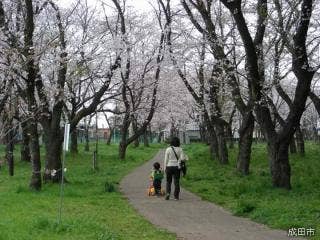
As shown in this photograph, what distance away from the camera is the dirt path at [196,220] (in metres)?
9.41

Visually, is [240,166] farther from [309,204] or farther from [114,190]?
[309,204]

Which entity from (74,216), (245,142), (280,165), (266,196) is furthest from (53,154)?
(266,196)

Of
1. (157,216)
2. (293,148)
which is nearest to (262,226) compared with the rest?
(157,216)

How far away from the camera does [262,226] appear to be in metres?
10.4

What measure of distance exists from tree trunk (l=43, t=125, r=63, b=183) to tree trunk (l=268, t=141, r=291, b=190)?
8.22m

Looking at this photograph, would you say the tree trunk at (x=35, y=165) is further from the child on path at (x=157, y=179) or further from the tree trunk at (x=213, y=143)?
the tree trunk at (x=213, y=143)

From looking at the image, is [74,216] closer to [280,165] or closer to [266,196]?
[266,196]

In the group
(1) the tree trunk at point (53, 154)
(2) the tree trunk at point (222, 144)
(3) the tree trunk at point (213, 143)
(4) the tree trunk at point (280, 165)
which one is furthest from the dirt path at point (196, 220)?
(3) the tree trunk at point (213, 143)

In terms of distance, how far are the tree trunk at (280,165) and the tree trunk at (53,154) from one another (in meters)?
8.22

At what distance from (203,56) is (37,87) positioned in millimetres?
11422

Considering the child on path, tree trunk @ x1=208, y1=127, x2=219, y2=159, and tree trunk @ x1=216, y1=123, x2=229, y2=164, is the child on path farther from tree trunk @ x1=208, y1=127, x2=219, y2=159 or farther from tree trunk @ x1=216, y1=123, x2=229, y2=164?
tree trunk @ x1=208, y1=127, x2=219, y2=159

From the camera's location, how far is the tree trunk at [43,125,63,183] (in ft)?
64.3

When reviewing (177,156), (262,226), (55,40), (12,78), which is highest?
(55,40)

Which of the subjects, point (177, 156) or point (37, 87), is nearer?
point (177, 156)
